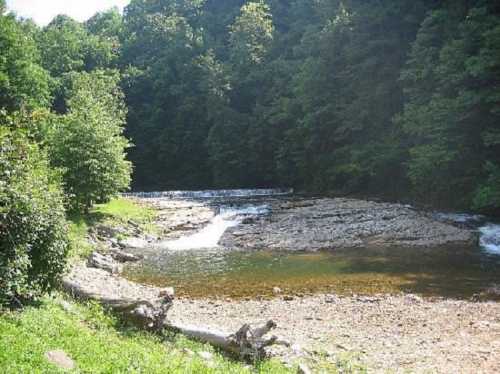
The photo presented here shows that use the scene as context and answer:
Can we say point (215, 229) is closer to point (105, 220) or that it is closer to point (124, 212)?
point (105, 220)

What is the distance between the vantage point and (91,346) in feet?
26.9

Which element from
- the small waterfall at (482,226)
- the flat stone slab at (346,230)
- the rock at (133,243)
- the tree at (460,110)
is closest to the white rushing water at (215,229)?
the flat stone slab at (346,230)

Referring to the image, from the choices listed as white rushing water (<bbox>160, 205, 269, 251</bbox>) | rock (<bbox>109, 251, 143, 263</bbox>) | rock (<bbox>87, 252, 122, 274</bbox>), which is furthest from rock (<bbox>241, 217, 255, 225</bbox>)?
rock (<bbox>87, 252, 122, 274</bbox>)

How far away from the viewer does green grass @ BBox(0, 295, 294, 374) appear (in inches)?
285

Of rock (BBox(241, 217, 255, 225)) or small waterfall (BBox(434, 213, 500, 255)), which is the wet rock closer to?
small waterfall (BBox(434, 213, 500, 255))

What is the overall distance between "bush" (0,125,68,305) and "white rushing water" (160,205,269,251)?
512 inches

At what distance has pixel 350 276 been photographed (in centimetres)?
1727

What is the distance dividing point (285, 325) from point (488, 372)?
4692 millimetres

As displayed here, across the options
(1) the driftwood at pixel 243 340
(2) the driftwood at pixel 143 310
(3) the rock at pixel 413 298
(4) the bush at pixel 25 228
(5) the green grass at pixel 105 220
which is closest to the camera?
(4) the bush at pixel 25 228

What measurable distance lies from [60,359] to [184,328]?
133 inches

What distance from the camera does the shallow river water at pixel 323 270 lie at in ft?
52.3

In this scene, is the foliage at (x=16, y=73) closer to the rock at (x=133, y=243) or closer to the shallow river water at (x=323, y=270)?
the rock at (x=133, y=243)

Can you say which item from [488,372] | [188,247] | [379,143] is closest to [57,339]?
[488,372]

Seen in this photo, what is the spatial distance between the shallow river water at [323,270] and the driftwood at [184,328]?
486 cm
